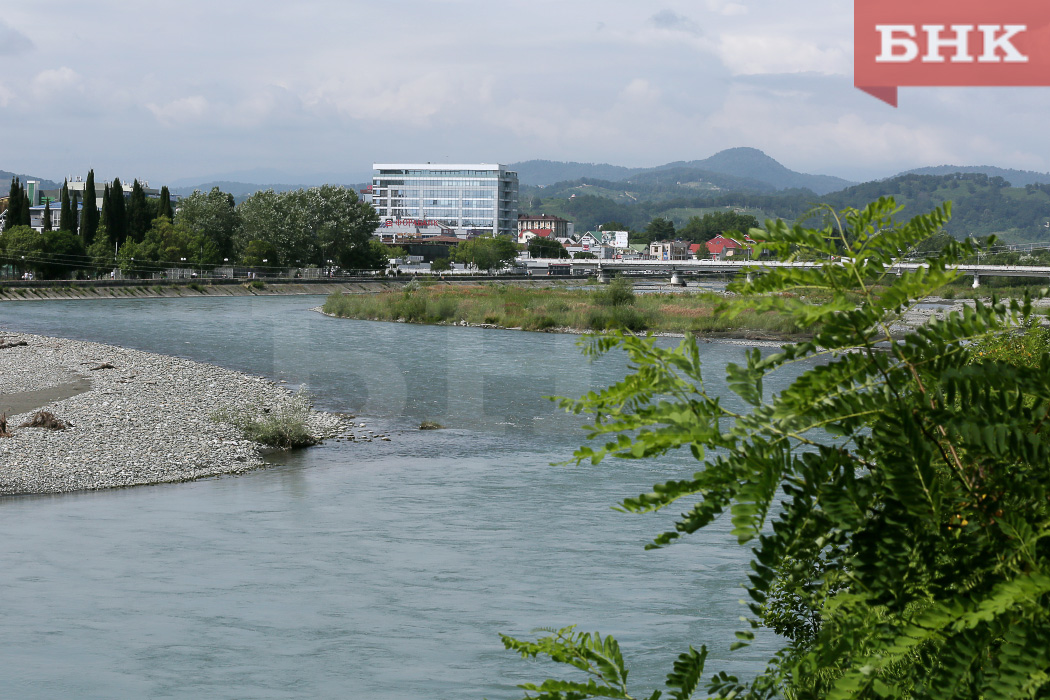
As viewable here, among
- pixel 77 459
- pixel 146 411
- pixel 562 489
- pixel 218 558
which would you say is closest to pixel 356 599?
pixel 218 558

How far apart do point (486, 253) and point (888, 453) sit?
418 ft

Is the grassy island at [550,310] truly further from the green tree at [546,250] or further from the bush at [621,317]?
the green tree at [546,250]

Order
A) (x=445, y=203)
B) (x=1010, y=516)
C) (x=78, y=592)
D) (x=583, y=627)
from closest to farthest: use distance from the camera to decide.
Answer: (x=1010, y=516), (x=583, y=627), (x=78, y=592), (x=445, y=203)

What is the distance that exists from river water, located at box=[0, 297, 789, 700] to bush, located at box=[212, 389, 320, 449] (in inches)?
25.3

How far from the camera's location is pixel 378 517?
15.7m

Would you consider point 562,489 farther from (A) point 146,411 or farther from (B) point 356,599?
(A) point 146,411

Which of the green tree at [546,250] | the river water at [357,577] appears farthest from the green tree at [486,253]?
the river water at [357,577]

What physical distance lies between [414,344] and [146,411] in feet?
70.5

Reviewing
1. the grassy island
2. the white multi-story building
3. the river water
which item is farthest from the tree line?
the white multi-story building

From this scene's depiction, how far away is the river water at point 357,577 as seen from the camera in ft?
33.9

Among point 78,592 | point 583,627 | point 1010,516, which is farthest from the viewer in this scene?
point 78,592

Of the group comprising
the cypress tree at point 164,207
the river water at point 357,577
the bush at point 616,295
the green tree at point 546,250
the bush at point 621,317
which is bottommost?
the river water at point 357,577

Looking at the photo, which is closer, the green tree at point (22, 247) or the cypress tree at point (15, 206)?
the green tree at point (22, 247)

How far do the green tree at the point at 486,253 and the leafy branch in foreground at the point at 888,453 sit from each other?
414 feet
